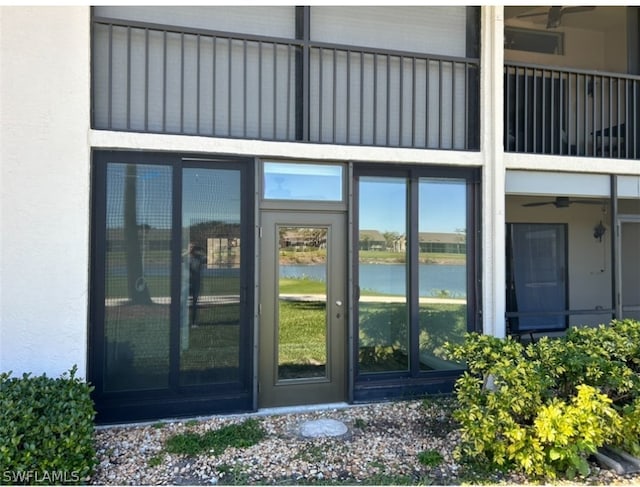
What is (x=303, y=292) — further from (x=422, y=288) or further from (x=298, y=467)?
(x=298, y=467)

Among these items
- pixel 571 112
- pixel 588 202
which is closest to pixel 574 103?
pixel 571 112

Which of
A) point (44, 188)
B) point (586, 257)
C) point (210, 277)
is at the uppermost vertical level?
point (44, 188)

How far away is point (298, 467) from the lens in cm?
344

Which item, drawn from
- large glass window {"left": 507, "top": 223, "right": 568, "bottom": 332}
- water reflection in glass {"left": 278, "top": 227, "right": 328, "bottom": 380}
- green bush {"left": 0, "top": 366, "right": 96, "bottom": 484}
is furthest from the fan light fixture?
green bush {"left": 0, "top": 366, "right": 96, "bottom": 484}

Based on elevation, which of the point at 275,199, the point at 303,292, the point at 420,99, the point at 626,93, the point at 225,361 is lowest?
the point at 225,361

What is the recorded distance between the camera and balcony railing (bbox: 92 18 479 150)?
4.31 meters

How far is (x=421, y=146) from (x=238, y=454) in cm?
367

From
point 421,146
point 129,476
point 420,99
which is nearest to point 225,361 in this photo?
point 129,476

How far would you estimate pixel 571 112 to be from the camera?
19.0ft

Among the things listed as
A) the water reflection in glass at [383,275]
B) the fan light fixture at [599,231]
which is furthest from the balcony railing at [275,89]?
the fan light fixture at [599,231]

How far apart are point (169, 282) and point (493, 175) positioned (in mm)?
3728

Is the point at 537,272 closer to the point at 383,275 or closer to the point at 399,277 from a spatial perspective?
the point at 399,277

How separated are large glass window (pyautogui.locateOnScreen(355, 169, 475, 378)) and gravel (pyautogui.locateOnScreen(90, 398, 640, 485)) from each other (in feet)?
2.49

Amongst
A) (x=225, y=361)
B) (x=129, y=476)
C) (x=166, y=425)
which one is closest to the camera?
(x=129, y=476)
